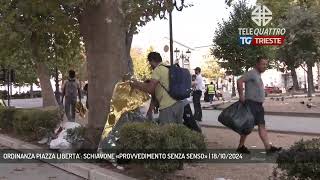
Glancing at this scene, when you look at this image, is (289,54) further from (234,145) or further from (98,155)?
(98,155)

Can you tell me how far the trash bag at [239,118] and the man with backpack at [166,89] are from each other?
109 cm

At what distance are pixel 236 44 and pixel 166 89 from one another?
2931 cm

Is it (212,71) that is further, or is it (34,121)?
(212,71)

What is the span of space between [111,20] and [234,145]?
3344 millimetres

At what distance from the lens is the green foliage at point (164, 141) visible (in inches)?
272

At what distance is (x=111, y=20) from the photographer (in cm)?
1058

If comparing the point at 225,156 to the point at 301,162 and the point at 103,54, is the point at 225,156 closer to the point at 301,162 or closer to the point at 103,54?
the point at 103,54

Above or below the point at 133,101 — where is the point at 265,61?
above

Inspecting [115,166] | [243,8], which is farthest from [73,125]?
[243,8]

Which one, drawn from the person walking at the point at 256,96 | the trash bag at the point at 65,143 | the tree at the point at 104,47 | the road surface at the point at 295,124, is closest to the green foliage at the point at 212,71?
the road surface at the point at 295,124

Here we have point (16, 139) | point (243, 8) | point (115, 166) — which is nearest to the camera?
point (115, 166)

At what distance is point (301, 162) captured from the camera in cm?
529

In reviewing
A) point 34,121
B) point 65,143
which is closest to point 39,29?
point 34,121

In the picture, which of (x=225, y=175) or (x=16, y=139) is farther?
(x=16, y=139)
